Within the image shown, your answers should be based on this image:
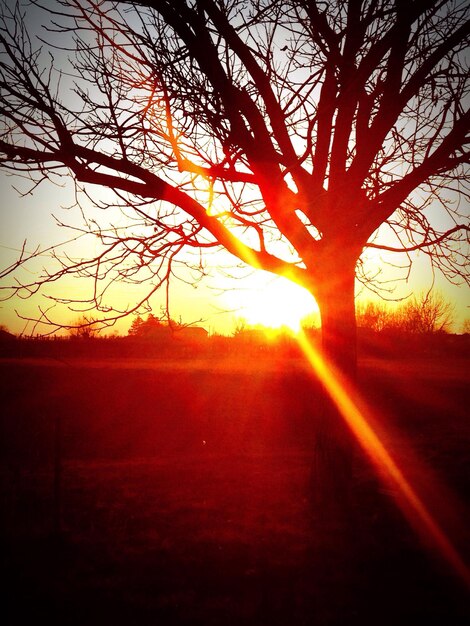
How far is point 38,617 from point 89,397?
12.3 m

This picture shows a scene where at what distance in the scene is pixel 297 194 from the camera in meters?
5.27

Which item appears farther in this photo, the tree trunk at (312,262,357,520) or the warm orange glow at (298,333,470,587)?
the tree trunk at (312,262,357,520)

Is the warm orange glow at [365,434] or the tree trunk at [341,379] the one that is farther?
the tree trunk at [341,379]

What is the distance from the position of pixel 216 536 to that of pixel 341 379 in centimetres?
228

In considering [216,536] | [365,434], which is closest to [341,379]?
[365,434]

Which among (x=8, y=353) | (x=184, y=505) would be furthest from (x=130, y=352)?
(x=184, y=505)

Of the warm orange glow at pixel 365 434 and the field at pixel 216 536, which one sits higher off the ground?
the warm orange glow at pixel 365 434

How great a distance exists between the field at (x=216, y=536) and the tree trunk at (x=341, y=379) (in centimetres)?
16

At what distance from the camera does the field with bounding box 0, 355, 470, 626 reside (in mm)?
3555

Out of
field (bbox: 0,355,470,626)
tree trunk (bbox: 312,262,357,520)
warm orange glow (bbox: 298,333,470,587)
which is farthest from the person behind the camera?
tree trunk (bbox: 312,262,357,520)

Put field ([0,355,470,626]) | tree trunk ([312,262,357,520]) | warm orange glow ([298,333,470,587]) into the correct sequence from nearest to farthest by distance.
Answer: field ([0,355,470,626])
warm orange glow ([298,333,470,587])
tree trunk ([312,262,357,520])

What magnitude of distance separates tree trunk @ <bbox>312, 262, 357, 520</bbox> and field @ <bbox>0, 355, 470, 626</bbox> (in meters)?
0.16

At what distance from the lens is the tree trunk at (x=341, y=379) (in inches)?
197

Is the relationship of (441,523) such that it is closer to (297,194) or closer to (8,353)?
(297,194)
